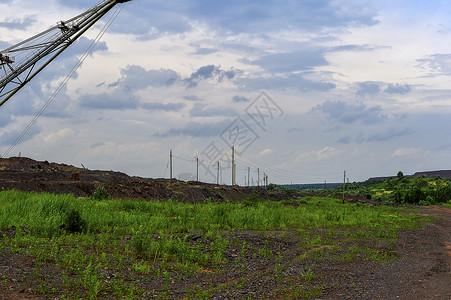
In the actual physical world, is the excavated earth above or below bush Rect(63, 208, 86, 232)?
below

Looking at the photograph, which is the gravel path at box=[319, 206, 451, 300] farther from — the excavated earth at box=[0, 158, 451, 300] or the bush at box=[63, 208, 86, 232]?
the bush at box=[63, 208, 86, 232]

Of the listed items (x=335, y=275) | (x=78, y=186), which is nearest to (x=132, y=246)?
(x=335, y=275)

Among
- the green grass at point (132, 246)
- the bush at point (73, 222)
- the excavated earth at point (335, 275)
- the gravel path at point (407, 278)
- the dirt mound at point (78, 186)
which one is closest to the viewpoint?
the excavated earth at point (335, 275)

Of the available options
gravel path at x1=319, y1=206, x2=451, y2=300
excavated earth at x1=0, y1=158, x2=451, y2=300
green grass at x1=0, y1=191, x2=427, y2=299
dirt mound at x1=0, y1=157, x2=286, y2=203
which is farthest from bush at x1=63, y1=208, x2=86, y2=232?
dirt mound at x1=0, y1=157, x2=286, y2=203

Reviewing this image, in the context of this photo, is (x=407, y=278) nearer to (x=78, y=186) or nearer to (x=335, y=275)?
(x=335, y=275)

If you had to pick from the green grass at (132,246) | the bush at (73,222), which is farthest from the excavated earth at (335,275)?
the bush at (73,222)

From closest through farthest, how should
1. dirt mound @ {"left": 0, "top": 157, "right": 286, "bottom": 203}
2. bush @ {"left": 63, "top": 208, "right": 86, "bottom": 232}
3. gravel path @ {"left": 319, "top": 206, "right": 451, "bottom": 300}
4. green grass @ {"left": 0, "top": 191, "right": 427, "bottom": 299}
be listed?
→ green grass @ {"left": 0, "top": 191, "right": 427, "bottom": 299}, gravel path @ {"left": 319, "top": 206, "right": 451, "bottom": 300}, bush @ {"left": 63, "top": 208, "right": 86, "bottom": 232}, dirt mound @ {"left": 0, "top": 157, "right": 286, "bottom": 203}

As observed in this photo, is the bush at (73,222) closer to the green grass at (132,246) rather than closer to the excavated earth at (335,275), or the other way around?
the green grass at (132,246)

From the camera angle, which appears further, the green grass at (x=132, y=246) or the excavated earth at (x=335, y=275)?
the green grass at (x=132, y=246)

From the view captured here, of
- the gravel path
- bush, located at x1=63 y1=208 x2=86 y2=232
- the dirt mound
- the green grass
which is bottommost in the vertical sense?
the gravel path

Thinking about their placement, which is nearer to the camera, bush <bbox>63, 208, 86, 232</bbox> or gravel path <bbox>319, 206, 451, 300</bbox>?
gravel path <bbox>319, 206, 451, 300</bbox>

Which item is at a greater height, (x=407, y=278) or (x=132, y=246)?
(x=132, y=246)

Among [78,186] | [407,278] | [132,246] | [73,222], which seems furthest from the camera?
[78,186]

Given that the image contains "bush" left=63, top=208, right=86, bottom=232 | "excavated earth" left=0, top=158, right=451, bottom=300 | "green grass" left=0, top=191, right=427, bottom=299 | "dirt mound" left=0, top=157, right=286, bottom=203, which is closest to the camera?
"excavated earth" left=0, top=158, right=451, bottom=300
